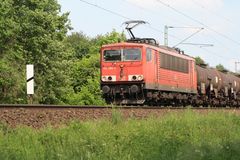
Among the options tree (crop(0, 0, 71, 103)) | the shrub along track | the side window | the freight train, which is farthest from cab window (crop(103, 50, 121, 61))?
tree (crop(0, 0, 71, 103))

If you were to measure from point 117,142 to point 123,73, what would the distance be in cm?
1317

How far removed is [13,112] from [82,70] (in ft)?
182

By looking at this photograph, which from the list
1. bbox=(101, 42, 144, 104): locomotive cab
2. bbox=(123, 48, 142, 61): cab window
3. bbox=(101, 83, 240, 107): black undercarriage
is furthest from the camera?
bbox=(123, 48, 142, 61): cab window

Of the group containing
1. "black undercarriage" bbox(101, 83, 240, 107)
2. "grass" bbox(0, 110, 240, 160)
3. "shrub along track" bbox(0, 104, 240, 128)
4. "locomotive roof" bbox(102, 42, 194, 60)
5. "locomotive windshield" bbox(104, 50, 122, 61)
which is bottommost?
"grass" bbox(0, 110, 240, 160)

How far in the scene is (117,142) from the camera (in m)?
12.0

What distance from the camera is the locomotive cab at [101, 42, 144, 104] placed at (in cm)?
2458

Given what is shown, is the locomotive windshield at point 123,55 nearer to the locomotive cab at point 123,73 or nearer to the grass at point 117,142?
the locomotive cab at point 123,73

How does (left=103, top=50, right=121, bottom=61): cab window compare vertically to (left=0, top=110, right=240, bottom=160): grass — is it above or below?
above

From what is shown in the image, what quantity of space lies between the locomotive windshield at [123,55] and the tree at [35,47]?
13625 millimetres

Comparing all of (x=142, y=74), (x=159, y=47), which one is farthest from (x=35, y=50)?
(x=142, y=74)

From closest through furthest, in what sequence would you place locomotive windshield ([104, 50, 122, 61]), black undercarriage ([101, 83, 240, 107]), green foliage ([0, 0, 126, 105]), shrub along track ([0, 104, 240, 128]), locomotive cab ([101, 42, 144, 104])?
1. shrub along track ([0, 104, 240, 128])
2. black undercarriage ([101, 83, 240, 107])
3. locomotive cab ([101, 42, 144, 104])
4. locomotive windshield ([104, 50, 122, 61])
5. green foliage ([0, 0, 126, 105])

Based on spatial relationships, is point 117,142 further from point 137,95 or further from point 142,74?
point 142,74

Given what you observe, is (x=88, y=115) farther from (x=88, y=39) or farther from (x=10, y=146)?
(x=88, y=39)

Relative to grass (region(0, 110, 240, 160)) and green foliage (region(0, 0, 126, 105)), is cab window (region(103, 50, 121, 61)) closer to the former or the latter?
grass (region(0, 110, 240, 160))
